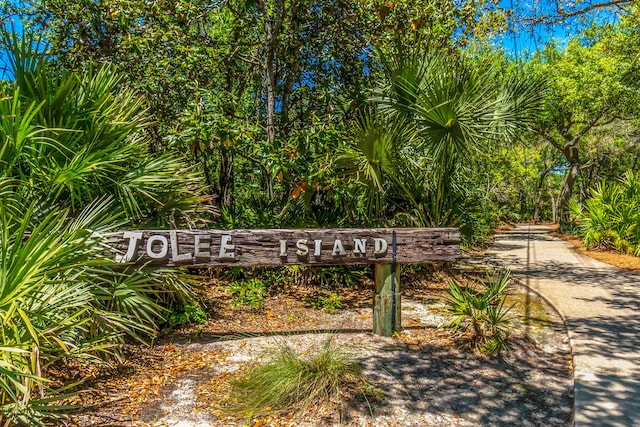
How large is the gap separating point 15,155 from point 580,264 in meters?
10.8

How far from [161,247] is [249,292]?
7.58ft

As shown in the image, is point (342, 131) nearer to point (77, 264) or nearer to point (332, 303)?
point (332, 303)

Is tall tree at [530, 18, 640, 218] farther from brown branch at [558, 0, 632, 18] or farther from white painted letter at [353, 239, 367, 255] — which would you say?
white painted letter at [353, 239, 367, 255]

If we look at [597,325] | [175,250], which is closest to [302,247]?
[175,250]

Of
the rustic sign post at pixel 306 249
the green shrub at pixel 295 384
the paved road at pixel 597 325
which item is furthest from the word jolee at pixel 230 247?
the paved road at pixel 597 325

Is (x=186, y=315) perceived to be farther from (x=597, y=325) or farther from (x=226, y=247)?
(x=597, y=325)

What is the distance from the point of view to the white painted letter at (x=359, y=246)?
4891 millimetres

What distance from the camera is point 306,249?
481 cm

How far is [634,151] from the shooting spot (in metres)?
23.7

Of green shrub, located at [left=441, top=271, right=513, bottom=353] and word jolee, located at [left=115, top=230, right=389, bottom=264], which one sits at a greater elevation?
word jolee, located at [left=115, top=230, right=389, bottom=264]

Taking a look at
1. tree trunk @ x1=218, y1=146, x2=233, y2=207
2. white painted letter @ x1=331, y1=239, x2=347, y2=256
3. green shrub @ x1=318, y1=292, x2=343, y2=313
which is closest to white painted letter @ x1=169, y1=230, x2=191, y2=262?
white painted letter @ x1=331, y1=239, x2=347, y2=256

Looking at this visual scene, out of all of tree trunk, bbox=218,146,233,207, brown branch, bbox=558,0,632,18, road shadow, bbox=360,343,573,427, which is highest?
brown branch, bbox=558,0,632,18

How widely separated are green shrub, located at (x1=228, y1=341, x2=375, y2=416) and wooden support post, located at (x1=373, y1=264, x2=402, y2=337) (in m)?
1.24

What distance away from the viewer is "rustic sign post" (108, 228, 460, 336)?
4.39 meters
